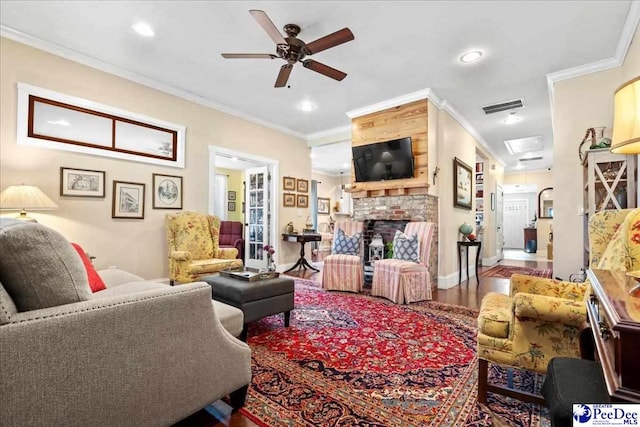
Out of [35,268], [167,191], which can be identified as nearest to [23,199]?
[167,191]

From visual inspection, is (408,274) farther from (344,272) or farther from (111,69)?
Result: (111,69)

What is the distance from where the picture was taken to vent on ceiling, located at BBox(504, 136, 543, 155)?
6236 millimetres

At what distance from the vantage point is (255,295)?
95.0 inches

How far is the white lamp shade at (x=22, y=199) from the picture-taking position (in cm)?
269

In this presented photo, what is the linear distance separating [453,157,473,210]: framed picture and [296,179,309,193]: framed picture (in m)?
2.96

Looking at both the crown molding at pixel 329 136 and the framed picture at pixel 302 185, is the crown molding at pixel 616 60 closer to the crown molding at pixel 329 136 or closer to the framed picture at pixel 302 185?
the crown molding at pixel 329 136

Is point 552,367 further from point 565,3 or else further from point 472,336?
point 565,3

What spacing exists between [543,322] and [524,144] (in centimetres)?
649

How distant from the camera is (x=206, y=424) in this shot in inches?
56.7

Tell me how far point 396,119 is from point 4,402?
462 cm

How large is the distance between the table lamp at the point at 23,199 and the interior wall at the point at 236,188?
5596 mm

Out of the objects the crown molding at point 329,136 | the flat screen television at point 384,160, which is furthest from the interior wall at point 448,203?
the crown molding at point 329,136

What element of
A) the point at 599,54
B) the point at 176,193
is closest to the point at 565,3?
the point at 599,54

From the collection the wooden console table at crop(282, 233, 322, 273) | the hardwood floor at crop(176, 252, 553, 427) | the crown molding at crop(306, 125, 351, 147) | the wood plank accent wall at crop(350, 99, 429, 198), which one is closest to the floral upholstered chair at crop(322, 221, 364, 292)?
the hardwood floor at crop(176, 252, 553, 427)
